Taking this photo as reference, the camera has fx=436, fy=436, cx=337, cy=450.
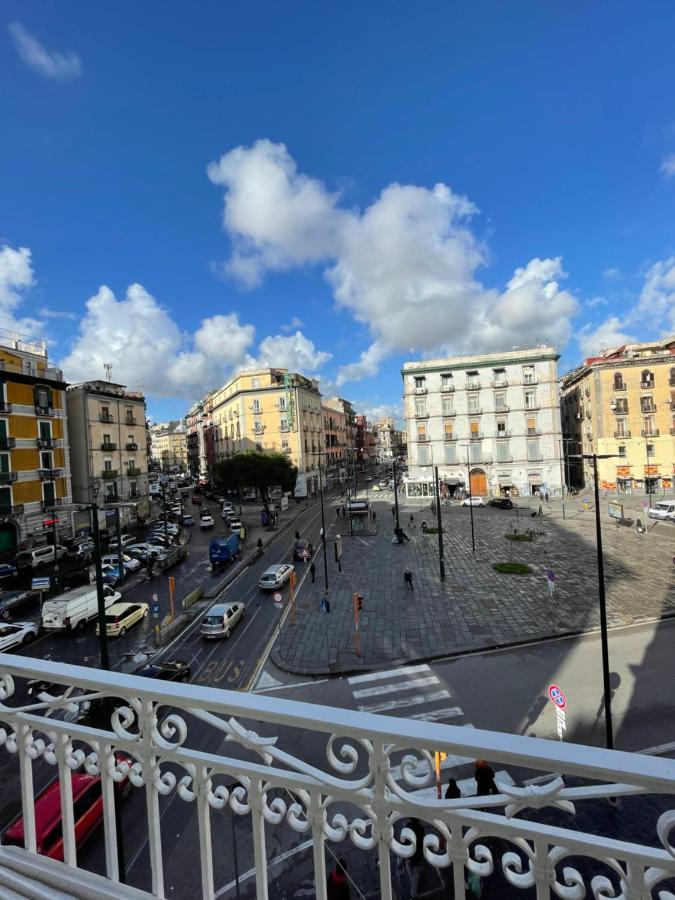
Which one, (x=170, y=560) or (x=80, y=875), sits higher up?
(x=80, y=875)

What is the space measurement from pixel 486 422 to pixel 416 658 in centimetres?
4007

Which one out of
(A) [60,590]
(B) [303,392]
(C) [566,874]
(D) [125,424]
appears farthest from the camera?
(B) [303,392]

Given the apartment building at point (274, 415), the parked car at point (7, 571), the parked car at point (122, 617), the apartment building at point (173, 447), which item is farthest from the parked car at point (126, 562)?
the apartment building at point (173, 447)

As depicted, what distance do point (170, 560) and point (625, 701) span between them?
82.2 feet

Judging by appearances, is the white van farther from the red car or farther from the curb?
the red car

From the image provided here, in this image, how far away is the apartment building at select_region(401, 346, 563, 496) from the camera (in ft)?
157

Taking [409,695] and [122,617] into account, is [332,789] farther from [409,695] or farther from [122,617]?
[122,617]

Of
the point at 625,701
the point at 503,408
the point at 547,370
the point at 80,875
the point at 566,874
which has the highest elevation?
the point at 547,370

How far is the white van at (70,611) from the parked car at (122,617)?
2.94ft

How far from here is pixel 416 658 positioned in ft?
43.1

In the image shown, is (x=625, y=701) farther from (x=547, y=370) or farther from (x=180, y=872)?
(x=547, y=370)

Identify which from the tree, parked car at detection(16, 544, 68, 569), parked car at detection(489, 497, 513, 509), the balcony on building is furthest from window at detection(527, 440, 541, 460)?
the balcony on building

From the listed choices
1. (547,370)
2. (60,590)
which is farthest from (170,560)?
(547,370)

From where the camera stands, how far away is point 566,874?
5.50ft
